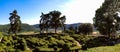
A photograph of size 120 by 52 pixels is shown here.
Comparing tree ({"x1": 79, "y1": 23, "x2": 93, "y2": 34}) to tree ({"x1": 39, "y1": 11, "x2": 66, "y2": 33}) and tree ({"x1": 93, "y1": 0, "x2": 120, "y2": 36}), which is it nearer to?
tree ({"x1": 39, "y1": 11, "x2": 66, "y2": 33})

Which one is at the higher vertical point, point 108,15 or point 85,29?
point 108,15

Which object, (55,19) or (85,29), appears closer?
(55,19)

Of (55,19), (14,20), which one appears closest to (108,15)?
(55,19)

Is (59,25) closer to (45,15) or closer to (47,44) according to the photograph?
(45,15)

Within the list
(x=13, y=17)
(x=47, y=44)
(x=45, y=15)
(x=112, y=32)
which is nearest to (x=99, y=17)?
(x=112, y=32)

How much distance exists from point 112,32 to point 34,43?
31.1 meters

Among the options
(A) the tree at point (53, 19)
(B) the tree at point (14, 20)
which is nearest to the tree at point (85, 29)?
(A) the tree at point (53, 19)

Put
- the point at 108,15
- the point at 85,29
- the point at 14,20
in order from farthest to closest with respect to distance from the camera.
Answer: the point at 85,29, the point at 14,20, the point at 108,15

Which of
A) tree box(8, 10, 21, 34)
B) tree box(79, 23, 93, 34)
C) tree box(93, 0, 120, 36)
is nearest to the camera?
tree box(93, 0, 120, 36)

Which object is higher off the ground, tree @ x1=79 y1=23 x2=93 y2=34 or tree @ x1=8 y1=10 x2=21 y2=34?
tree @ x1=8 y1=10 x2=21 y2=34

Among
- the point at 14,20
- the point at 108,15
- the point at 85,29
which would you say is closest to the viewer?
the point at 108,15

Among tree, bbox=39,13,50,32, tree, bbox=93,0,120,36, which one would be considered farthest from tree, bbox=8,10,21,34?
tree, bbox=93,0,120,36

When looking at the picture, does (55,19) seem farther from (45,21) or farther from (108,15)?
(108,15)

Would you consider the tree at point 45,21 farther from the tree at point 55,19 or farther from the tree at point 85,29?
the tree at point 85,29
